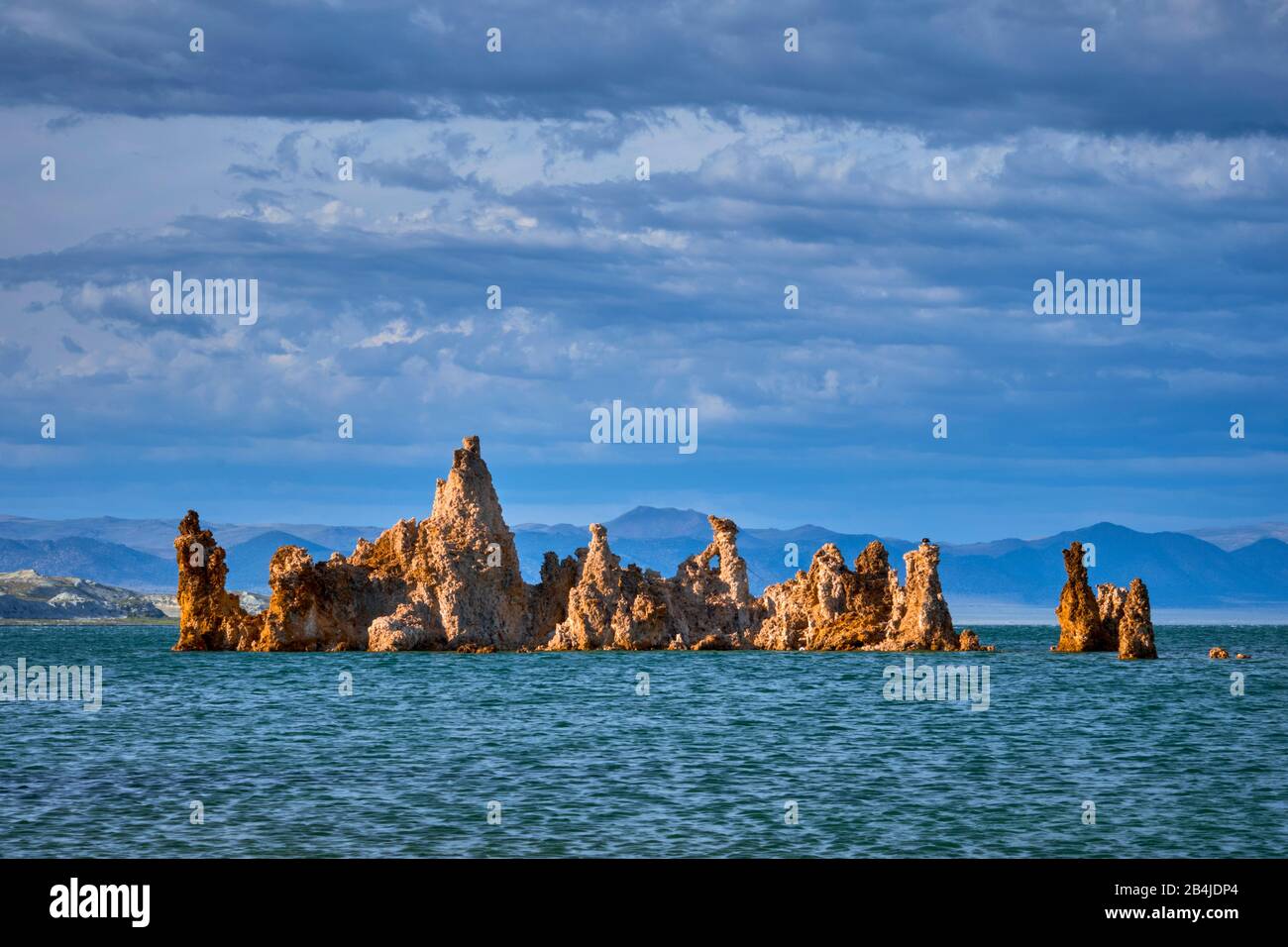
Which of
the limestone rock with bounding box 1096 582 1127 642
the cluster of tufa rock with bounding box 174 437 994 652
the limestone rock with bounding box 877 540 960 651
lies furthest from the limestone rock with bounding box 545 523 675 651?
the limestone rock with bounding box 1096 582 1127 642

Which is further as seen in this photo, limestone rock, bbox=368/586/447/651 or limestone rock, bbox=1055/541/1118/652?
limestone rock, bbox=368/586/447/651

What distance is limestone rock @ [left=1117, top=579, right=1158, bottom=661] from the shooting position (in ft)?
342

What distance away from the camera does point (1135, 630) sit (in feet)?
351

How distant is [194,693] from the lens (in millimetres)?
77312

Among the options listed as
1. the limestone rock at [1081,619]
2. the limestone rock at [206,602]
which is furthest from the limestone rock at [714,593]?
the limestone rock at [206,602]

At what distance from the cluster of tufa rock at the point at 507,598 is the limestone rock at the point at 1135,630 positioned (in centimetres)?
1235

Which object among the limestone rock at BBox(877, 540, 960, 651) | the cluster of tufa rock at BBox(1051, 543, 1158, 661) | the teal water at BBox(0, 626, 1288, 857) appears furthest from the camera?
the limestone rock at BBox(877, 540, 960, 651)

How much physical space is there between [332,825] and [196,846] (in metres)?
3.67

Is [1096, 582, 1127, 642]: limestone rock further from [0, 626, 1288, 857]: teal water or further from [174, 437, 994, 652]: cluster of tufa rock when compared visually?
[0, 626, 1288, 857]: teal water

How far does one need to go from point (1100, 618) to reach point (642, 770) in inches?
3200

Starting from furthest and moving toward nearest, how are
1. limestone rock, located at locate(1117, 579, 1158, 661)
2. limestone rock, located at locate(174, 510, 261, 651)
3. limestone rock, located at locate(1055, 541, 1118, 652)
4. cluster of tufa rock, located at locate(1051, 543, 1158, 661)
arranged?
limestone rock, located at locate(174, 510, 261, 651)
limestone rock, located at locate(1055, 541, 1118, 652)
cluster of tufa rock, located at locate(1051, 543, 1158, 661)
limestone rock, located at locate(1117, 579, 1158, 661)

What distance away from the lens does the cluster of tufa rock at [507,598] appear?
4491 inches
